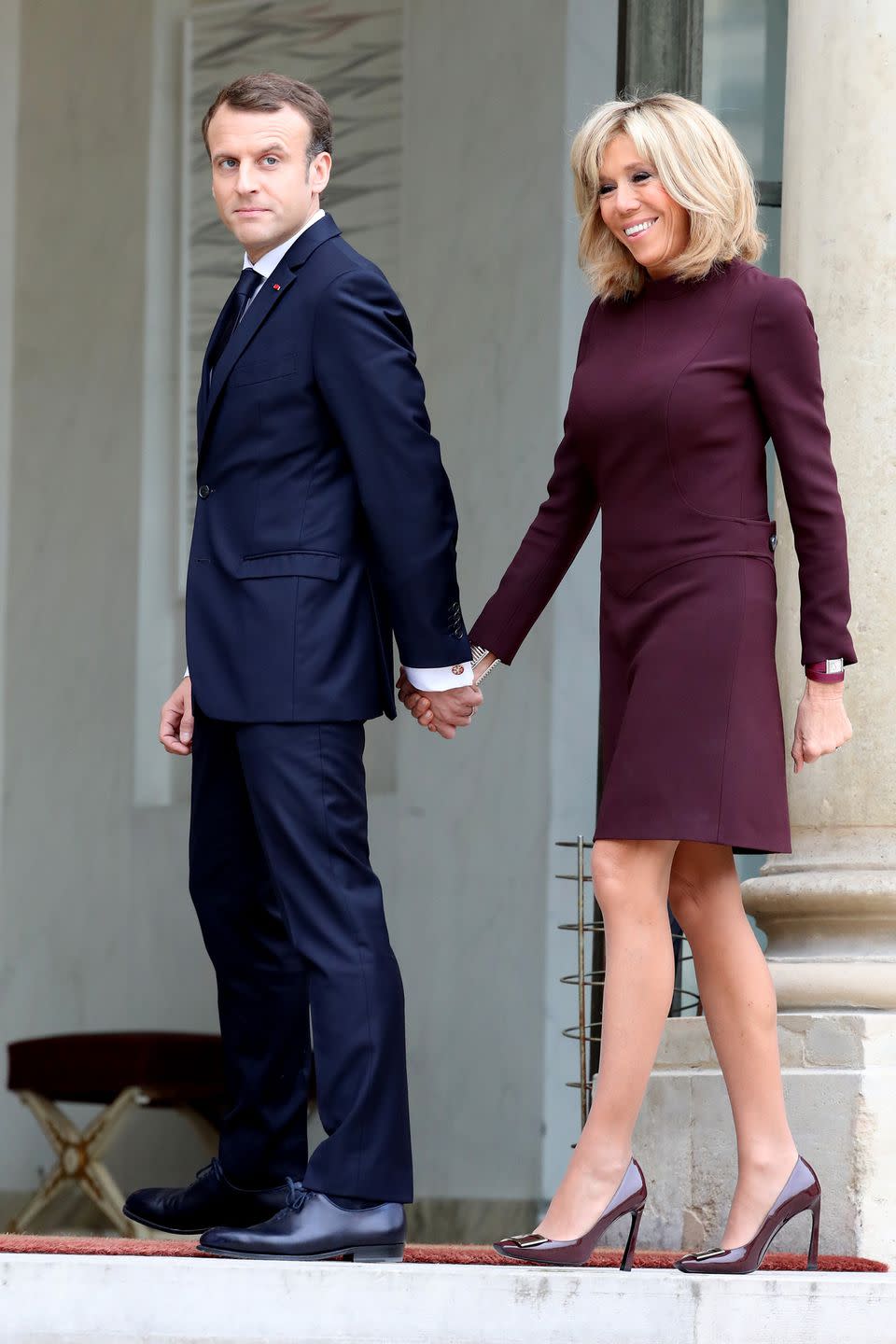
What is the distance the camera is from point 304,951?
3.13 meters

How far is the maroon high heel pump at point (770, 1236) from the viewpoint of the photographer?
2.94 meters

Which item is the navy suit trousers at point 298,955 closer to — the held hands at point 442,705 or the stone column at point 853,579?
the held hands at point 442,705

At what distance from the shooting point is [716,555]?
3082mm

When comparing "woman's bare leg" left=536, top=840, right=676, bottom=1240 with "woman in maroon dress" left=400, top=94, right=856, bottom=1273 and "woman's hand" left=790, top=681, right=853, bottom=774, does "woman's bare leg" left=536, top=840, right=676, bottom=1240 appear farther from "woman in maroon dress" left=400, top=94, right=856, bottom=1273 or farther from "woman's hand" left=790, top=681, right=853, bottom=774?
"woman's hand" left=790, top=681, right=853, bottom=774

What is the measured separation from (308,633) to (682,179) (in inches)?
33.2

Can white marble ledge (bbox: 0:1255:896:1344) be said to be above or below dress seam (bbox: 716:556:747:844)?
below

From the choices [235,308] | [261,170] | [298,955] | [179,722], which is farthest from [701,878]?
[261,170]

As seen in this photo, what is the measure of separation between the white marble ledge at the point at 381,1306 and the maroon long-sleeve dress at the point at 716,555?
0.62 m

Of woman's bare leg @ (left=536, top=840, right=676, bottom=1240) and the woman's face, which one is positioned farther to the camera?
the woman's face

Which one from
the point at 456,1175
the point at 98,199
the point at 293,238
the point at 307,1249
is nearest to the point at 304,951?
the point at 307,1249

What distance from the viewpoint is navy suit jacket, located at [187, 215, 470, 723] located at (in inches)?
124

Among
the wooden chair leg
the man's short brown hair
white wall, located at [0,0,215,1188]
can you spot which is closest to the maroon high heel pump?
the man's short brown hair

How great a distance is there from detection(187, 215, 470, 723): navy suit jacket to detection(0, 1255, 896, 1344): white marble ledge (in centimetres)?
81

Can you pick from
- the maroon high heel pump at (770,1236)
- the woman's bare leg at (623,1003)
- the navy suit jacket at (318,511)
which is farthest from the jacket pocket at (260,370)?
the maroon high heel pump at (770,1236)
